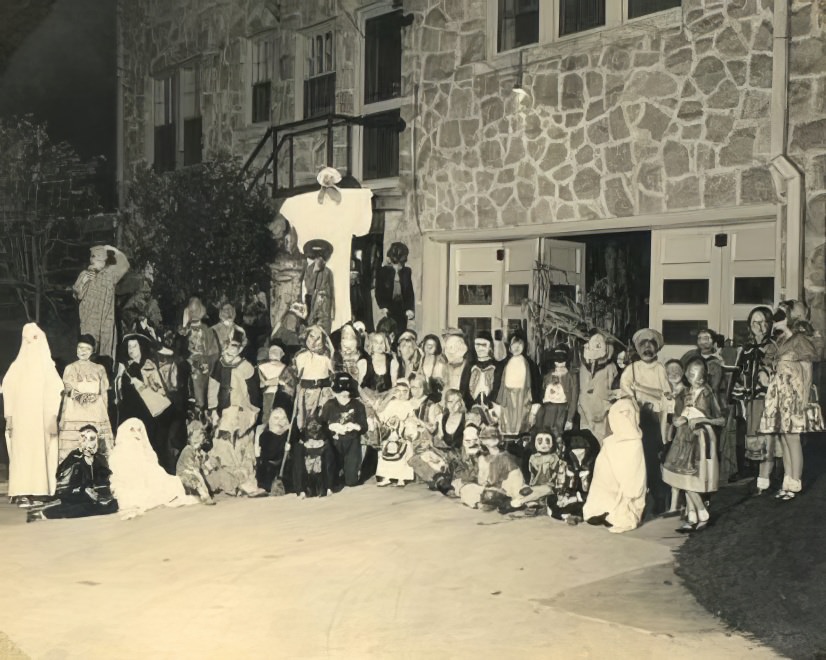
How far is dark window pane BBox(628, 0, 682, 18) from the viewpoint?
24.5 ft

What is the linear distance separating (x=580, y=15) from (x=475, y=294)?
2418 millimetres

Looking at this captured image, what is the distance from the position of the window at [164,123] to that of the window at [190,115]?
14 centimetres

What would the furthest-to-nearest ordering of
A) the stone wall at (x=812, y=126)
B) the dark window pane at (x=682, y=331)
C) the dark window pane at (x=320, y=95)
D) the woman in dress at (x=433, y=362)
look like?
the dark window pane at (x=320, y=95)
the dark window pane at (x=682, y=331)
the woman in dress at (x=433, y=362)
the stone wall at (x=812, y=126)

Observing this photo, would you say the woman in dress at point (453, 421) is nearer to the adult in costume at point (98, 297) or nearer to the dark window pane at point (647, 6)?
the adult in costume at point (98, 297)

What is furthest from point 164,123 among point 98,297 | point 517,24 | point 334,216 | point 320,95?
point 517,24

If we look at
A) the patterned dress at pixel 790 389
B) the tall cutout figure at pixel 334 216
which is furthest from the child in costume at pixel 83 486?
the patterned dress at pixel 790 389

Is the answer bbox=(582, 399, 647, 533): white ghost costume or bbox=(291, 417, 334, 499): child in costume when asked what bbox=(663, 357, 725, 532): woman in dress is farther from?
bbox=(291, 417, 334, 499): child in costume

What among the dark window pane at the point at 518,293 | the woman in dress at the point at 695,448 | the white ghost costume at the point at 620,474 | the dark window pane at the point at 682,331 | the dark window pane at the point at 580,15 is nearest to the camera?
the woman in dress at the point at 695,448

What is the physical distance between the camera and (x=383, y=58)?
32.2 feet

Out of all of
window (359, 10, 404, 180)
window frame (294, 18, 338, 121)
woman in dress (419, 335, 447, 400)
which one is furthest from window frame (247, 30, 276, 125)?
woman in dress (419, 335, 447, 400)

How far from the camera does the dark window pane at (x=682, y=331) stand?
298 inches

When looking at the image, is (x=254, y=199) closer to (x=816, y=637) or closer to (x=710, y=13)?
(x=710, y=13)

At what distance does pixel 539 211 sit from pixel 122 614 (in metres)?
4.83

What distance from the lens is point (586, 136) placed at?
8.02 metres
